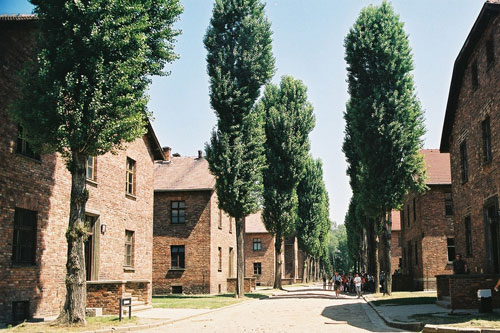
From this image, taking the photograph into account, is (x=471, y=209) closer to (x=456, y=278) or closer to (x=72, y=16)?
(x=456, y=278)

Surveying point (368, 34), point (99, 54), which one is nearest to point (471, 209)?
point (368, 34)

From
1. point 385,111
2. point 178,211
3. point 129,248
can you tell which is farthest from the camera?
point 178,211

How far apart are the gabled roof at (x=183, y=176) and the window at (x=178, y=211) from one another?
1.09 meters

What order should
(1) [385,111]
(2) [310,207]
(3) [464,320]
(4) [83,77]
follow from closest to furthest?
1. (3) [464,320]
2. (4) [83,77]
3. (1) [385,111]
4. (2) [310,207]

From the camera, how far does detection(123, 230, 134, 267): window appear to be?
81.9ft

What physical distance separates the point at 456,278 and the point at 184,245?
23004 mm

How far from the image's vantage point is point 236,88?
98.1ft

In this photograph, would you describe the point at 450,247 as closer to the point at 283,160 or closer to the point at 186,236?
the point at 283,160

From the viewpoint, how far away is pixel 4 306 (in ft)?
50.2

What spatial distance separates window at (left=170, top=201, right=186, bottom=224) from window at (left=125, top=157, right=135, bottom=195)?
1179cm

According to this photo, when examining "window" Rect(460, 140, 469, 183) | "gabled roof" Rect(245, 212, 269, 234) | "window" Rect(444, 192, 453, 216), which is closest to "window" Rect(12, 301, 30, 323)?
"window" Rect(460, 140, 469, 183)

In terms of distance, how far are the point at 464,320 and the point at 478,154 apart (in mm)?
8193

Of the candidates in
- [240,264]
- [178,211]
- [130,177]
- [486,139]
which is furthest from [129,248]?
[486,139]

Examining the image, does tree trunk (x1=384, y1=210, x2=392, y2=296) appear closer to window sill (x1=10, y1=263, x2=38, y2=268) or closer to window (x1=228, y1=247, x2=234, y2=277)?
window (x1=228, y1=247, x2=234, y2=277)
